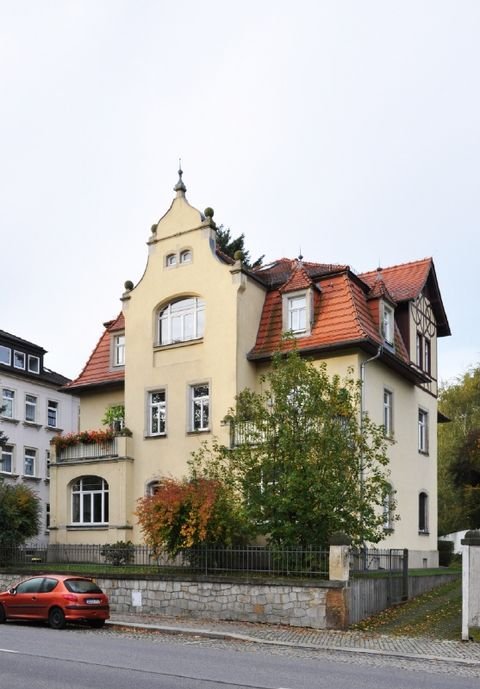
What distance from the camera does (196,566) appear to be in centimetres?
2294

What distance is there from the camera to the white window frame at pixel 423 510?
3294 cm

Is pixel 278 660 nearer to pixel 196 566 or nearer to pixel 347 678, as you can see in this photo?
pixel 347 678

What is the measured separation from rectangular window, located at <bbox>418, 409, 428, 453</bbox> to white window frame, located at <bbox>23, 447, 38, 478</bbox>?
1030 inches

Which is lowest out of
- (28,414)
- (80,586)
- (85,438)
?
(80,586)

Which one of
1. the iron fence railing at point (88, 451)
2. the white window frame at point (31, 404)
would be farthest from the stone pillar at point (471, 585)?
the white window frame at point (31, 404)

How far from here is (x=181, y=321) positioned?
103 ft

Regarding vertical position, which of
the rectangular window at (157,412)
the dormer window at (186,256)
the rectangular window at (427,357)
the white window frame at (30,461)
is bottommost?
the white window frame at (30,461)

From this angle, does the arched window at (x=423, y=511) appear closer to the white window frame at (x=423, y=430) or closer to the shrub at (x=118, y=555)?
the white window frame at (x=423, y=430)

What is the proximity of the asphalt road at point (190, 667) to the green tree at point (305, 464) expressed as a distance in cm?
453

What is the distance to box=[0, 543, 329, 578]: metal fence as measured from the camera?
21109mm

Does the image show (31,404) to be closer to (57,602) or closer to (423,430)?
(423,430)

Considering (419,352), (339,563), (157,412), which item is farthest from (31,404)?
(339,563)

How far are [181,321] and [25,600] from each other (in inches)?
515

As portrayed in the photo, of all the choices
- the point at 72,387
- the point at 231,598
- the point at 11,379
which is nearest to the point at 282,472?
the point at 231,598
